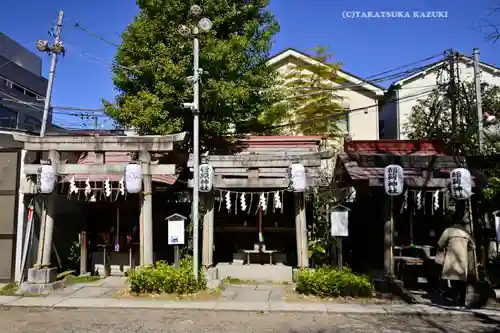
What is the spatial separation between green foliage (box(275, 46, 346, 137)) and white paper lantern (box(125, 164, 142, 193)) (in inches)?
514

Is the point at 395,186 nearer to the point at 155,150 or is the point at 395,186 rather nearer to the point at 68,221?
the point at 155,150

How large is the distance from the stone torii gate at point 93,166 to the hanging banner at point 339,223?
4546 mm

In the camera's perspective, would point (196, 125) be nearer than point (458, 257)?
No

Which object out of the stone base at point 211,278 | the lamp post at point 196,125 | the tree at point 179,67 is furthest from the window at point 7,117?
the stone base at point 211,278

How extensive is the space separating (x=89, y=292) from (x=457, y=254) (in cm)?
946

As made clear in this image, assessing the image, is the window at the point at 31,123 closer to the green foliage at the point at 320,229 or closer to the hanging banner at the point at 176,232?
the hanging banner at the point at 176,232

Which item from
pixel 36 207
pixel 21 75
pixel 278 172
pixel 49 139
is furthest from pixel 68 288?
pixel 21 75

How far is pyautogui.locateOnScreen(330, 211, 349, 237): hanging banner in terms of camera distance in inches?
447

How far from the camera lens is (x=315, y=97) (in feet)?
79.2

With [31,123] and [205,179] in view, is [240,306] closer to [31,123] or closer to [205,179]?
[205,179]

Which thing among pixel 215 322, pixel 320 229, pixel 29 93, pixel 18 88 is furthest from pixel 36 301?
pixel 29 93

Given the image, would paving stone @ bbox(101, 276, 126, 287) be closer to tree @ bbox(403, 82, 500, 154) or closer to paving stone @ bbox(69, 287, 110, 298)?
paving stone @ bbox(69, 287, 110, 298)

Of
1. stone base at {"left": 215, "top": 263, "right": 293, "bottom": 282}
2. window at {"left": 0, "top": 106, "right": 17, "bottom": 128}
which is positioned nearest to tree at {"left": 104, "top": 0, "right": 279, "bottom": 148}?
stone base at {"left": 215, "top": 263, "right": 293, "bottom": 282}

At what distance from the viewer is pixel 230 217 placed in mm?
15539
